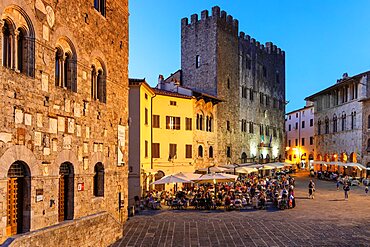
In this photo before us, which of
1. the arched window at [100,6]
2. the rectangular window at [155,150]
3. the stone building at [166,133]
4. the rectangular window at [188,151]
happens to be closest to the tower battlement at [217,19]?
the stone building at [166,133]

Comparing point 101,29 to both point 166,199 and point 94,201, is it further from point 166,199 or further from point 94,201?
point 166,199

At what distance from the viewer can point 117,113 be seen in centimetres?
1655

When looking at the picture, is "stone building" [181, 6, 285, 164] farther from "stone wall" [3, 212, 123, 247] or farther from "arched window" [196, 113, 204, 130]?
"stone wall" [3, 212, 123, 247]

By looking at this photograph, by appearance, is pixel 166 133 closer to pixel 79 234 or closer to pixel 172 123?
pixel 172 123

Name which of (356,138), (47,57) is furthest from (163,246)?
(356,138)

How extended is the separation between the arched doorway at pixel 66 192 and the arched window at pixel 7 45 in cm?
418

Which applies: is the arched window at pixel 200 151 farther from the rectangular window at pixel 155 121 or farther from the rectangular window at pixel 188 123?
the rectangular window at pixel 155 121

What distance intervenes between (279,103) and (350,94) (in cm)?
1444

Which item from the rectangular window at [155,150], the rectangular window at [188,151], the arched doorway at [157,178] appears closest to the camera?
the arched doorway at [157,178]

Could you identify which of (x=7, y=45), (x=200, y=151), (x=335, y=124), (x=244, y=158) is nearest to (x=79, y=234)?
(x=7, y=45)

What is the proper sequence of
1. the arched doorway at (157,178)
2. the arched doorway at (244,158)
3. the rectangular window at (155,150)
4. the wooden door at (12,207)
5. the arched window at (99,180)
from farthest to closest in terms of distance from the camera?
the arched doorway at (244,158), the rectangular window at (155,150), the arched doorway at (157,178), the arched window at (99,180), the wooden door at (12,207)

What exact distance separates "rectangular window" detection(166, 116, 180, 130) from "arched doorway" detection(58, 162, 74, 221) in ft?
61.4

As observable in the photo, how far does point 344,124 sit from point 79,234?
140 ft

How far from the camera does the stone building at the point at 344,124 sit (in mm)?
41406
